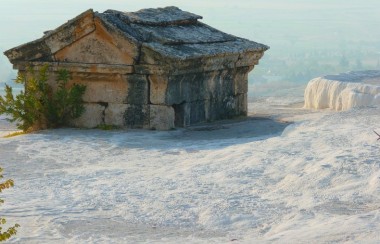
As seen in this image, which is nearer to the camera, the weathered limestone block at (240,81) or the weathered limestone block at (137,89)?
the weathered limestone block at (137,89)

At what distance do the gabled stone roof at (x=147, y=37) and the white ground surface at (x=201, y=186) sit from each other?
1.66 meters

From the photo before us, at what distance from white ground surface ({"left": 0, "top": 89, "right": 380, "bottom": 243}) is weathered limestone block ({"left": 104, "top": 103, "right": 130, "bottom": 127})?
Result: 0.89 metres

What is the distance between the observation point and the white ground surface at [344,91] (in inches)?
664

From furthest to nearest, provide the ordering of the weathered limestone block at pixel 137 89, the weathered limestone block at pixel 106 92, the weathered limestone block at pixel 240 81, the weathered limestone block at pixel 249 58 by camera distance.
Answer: the weathered limestone block at pixel 240 81 → the weathered limestone block at pixel 249 58 → the weathered limestone block at pixel 106 92 → the weathered limestone block at pixel 137 89

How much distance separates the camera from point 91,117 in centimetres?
1580

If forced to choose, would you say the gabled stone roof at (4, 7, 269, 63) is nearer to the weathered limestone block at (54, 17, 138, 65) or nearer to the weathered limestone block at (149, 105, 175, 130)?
the weathered limestone block at (54, 17, 138, 65)

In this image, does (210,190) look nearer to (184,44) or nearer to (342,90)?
(184,44)

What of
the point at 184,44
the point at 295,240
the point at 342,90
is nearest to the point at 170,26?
the point at 184,44

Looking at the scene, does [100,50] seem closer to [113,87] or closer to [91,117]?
[113,87]

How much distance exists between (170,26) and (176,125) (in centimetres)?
228

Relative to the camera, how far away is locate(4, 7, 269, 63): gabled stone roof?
50.5 ft

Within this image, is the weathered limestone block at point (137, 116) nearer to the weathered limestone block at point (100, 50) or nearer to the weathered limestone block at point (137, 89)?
the weathered limestone block at point (137, 89)

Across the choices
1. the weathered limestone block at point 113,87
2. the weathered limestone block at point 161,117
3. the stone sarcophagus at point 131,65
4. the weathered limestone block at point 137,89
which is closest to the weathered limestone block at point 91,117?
the stone sarcophagus at point 131,65

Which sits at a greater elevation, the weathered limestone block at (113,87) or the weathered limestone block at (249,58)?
the weathered limestone block at (249,58)
